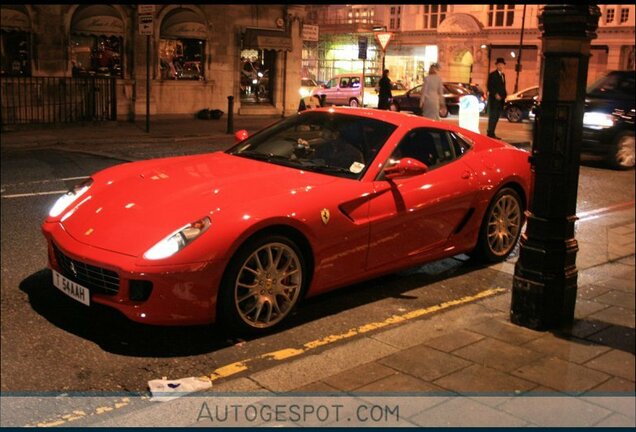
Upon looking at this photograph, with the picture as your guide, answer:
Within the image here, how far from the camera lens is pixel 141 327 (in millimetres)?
4605

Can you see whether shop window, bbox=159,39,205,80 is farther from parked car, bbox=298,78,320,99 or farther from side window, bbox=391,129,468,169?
side window, bbox=391,129,468,169

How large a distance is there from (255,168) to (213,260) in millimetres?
1113

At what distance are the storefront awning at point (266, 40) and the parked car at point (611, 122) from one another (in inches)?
723

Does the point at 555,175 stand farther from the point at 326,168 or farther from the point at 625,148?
the point at 326,168

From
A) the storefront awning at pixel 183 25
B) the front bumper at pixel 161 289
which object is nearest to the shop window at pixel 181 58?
the storefront awning at pixel 183 25

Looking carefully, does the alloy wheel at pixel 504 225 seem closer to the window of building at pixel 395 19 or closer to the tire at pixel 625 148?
the tire at pixel 625 148

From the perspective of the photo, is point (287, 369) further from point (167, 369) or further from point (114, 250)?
point (114, 250)

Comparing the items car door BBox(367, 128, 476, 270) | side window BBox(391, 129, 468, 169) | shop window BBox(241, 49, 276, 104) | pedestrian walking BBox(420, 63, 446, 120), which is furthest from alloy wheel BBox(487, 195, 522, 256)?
shop window BBox(241, 49, 276, 104)

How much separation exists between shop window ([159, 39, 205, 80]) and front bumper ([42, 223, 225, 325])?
736 inches

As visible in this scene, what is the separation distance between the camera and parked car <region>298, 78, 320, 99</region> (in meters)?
27.1

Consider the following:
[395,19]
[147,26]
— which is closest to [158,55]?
[147,26]

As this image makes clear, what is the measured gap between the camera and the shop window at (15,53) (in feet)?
61.0

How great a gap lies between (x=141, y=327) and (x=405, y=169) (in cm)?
211

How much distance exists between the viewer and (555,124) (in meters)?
4.24
